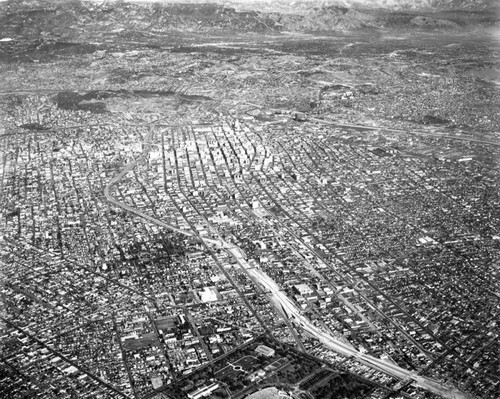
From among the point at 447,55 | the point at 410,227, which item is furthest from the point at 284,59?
the point at 410,227

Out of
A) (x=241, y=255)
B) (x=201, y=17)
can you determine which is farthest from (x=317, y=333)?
(x=201, y=17)

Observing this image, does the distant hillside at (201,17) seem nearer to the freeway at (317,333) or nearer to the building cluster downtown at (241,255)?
the building cluster downtown at (241,255)

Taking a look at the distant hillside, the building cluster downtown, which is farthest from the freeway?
the distant hillside

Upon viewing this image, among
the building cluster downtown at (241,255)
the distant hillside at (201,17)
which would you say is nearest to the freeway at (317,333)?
the building cluster downtown at (241,255)

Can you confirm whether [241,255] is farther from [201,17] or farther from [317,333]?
[201,17]

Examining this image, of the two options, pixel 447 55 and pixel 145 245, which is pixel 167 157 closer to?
pixel 145 245
